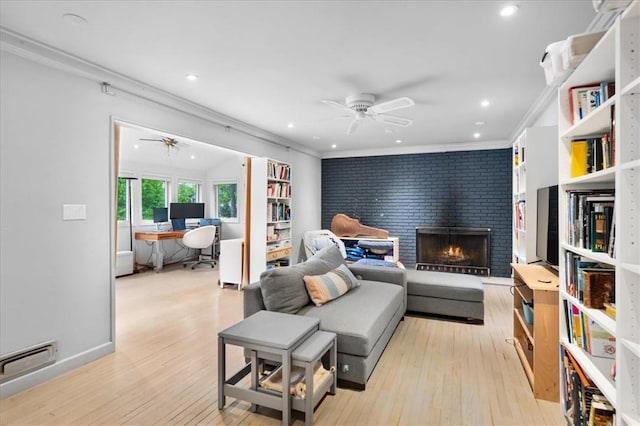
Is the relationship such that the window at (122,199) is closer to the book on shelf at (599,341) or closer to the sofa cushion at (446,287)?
the sofa cushion at (446,287)

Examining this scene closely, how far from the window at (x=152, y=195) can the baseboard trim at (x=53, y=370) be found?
181 inches

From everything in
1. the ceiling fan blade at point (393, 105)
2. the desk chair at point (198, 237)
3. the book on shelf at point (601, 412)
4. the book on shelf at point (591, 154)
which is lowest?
the book on shelf at point (601, 412)

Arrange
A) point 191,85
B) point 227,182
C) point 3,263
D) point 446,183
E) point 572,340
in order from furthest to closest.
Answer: point 227,182 → point 446,183 → point 191,85 → point 3,263 → point 572,340

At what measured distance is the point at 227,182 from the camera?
803 centimetres

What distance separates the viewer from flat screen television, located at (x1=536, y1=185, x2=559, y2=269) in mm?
2402

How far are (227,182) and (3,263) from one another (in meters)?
5.95

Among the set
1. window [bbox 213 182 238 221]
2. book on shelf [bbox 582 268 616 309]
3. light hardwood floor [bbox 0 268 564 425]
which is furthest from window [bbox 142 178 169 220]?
book on shelf [bbox 582 268 616 309]

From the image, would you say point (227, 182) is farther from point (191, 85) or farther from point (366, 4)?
point (366, 4)

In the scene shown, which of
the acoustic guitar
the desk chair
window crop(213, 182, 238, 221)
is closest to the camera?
the acoustic guitar

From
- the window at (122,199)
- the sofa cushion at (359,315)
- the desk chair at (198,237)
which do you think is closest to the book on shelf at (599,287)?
the sofa cushion at (359,315)

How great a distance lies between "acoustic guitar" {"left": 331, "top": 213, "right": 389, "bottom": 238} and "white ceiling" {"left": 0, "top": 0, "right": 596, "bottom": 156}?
2883 mm

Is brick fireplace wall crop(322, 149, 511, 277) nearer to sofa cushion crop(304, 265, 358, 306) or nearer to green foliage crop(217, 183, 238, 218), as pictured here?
green foliage crop(217, 183, 238, 218)

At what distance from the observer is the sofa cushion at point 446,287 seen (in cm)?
348

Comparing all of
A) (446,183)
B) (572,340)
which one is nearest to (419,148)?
(446,183)
